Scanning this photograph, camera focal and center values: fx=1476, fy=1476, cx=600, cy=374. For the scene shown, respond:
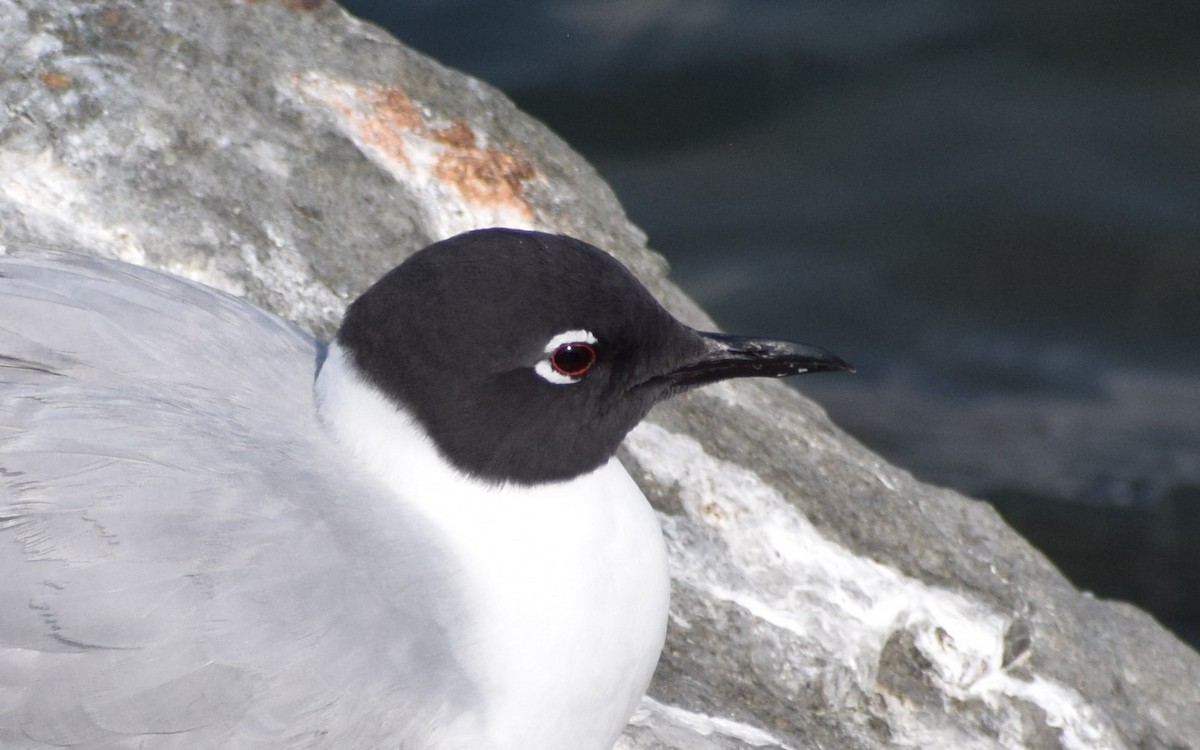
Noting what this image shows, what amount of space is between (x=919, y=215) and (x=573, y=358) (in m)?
5.64

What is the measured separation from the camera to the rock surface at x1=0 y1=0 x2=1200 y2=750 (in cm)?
375

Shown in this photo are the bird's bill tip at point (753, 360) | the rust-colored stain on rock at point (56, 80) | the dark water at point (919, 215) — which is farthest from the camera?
the dark water at point (919, 215)

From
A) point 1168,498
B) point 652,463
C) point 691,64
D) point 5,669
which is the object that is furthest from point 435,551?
point 691,64

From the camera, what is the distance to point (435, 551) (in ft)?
9.52

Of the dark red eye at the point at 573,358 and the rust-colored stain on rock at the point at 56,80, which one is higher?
the dark red eye at the point at 573,358

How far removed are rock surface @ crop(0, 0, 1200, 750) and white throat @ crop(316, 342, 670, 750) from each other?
497mm

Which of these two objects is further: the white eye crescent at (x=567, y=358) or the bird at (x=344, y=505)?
the white eye crescent at (x=567, y=358)

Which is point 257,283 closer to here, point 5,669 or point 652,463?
point 652,463

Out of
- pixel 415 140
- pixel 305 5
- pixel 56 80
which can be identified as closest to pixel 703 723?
pixel 415 140

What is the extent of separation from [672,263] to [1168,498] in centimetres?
291

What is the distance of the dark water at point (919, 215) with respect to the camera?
7.71m

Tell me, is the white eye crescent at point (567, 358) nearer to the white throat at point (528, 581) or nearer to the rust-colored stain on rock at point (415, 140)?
the white throat at point (528, 581)

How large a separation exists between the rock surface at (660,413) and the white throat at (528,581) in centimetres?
50

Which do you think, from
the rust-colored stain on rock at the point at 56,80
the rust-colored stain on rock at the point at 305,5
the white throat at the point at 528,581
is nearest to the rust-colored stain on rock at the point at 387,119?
the rust-colored stain on rock at the point at 305,5
